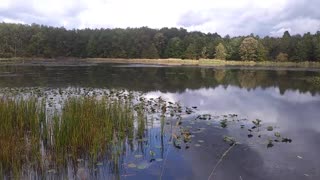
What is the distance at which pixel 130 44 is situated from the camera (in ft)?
408

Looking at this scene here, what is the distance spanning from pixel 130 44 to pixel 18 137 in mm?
116400

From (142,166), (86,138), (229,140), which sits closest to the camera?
(142,166)

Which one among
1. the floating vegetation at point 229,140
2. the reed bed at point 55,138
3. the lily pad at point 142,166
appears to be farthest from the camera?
the floating vegetation at point 229,140

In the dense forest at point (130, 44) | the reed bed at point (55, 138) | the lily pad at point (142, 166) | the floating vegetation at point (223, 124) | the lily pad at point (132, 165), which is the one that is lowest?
the lily pad at point (142, 166)

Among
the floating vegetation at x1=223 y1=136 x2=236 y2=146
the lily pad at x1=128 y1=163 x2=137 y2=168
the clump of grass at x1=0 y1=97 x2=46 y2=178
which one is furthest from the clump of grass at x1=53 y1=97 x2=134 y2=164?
the floating vegetation at x1=223 y1=136 x2=236 y2=146

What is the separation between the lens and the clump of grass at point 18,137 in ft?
27.2

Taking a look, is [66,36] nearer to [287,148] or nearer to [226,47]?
[226,47]

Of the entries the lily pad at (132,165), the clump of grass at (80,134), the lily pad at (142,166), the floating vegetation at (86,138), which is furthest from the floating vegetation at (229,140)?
the lily pad at (132,165)

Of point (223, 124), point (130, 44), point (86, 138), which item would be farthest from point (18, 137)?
point (130, 44)

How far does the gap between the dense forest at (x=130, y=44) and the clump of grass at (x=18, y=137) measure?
3741 inches

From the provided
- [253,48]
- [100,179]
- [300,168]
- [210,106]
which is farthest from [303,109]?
[253,48]

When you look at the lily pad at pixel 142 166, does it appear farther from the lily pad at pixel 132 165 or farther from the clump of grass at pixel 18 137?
the clump of grass at pixel 18 137

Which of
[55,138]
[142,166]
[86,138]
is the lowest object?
[142,166]

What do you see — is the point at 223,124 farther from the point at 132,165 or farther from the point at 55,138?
the point at 55,138
